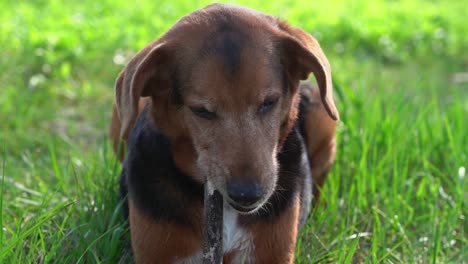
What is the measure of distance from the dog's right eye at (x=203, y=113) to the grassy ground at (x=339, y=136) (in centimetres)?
87

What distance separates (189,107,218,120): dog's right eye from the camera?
2.92m

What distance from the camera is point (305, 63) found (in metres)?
3.18

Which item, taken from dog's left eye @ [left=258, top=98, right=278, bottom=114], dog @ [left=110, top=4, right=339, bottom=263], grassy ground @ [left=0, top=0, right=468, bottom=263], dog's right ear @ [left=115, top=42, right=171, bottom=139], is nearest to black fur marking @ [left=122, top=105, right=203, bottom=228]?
dog @ [left=110, top=4, right=339, bottom=263]

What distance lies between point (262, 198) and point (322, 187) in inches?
69.8

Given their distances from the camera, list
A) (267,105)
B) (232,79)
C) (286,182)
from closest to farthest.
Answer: (232,79)
(267,105)
(286,182)

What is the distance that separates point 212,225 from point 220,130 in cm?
42

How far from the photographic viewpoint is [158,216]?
320cm

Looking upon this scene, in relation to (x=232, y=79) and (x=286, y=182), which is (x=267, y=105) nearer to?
(x=232, y=79)

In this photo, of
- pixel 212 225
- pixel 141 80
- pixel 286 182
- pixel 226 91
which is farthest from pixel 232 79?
pixel 286 182

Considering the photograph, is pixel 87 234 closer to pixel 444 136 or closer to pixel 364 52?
pixel 444 136

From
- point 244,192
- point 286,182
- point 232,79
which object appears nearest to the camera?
point 244,192

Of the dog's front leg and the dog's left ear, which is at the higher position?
the dog's left ear

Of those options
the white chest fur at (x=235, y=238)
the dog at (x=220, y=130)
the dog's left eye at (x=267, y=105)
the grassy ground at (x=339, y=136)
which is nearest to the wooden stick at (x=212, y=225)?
the dog at (x=220, y=130)

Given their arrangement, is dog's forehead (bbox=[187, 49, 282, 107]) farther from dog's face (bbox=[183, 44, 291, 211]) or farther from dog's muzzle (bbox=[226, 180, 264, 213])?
dog's muzzle (bbox=[226, 180, 264, 213])
